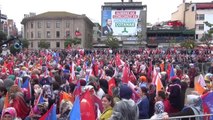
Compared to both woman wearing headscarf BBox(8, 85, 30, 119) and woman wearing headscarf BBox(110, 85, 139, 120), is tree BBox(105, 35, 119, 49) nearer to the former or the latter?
woman wearing headscarf BBox(8, 85, 30, 119)

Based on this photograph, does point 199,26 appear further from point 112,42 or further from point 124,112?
point 124,112

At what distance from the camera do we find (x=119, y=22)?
9406 centimetres

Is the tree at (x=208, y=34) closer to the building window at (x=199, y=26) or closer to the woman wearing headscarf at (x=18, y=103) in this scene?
the building window at (x=199, y=26)

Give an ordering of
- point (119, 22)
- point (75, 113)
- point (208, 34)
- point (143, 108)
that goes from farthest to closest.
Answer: point (119, 22) → point (208, 34) → point (143, 108) → point (75, 113)

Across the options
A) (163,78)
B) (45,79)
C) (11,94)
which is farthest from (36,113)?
(163,78)

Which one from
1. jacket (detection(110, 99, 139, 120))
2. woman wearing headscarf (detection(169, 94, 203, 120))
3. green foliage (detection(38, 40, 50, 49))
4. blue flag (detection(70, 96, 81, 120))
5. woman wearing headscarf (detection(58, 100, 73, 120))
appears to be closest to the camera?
jacket (detection(110, 99, 139, 120))

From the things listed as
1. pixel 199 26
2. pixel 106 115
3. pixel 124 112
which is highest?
pixel 199 26

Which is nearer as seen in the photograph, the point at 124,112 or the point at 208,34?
the point at 124,112

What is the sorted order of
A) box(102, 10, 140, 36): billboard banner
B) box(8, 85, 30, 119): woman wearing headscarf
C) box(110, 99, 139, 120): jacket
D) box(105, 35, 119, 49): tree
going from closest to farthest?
box(110, 99, 139, 120): jacket < box(8, 85, 30, 119): woman wearing headscarf < box(105, 35, 119, 49): tree < box(102, 10, 140, 36): billboard banner

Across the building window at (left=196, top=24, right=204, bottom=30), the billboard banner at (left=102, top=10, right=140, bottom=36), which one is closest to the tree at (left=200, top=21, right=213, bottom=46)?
the billboard banner at (left=102, top=10, right=140, bottom=36)

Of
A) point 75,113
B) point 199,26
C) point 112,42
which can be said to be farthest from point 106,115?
point 199,26

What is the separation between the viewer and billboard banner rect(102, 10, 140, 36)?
307ft

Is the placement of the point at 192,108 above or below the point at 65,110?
above

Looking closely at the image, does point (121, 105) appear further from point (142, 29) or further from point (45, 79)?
point (142, 29)
